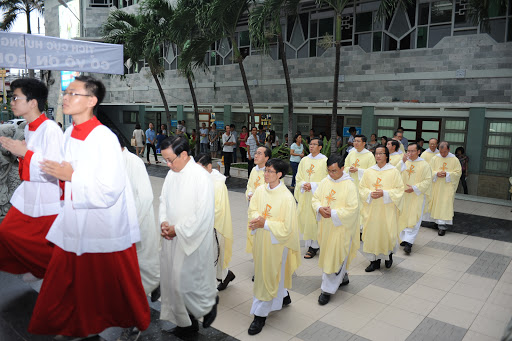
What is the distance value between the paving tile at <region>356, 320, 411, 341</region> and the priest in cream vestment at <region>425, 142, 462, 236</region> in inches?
175

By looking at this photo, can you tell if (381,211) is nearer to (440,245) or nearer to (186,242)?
(440,245)

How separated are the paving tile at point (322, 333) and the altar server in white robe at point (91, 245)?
178 centimetres

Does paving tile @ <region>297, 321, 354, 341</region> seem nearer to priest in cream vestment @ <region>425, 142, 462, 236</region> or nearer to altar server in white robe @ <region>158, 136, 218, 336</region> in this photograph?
altar server in white robe @ <region>158, 136, 218, 336</region>

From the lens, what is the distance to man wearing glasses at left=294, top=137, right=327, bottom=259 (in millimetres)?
6871

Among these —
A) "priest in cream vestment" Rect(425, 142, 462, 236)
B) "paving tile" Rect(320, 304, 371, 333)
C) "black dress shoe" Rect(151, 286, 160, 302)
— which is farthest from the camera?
"priest in cream vestment" Rect(425, 142, 462, 236)

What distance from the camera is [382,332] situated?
168 inches

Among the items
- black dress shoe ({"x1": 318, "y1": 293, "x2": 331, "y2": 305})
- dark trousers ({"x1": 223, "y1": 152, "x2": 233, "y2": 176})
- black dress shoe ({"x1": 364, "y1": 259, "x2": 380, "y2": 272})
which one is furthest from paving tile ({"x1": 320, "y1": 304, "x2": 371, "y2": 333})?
dark trousers ({"x1": 223, "y1": 152, "x2": 233, "y2": 176})

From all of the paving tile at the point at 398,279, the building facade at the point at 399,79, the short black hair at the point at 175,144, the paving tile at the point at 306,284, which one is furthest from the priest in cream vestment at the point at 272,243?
the building facade at the point at 399,79

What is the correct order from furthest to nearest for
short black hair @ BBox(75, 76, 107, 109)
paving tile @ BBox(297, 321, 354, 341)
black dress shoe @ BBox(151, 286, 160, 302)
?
1. black dress shoe @ BBox(151, 286, 160, 302)
2. paving tile @ BBox(297, 321, 354, 341)
3. short black hair @ BBox(75, 76, 107, 109)

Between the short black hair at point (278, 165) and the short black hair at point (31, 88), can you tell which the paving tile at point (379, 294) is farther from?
the short black hair at point (31, 88)

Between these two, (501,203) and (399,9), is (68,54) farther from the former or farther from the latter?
(399,9)

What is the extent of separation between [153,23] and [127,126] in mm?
10439

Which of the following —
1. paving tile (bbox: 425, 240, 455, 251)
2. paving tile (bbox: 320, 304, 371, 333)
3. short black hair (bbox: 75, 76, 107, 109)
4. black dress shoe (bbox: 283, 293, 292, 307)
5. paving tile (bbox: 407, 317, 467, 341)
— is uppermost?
short black hair (bbox: 75, 76, 107, 109)

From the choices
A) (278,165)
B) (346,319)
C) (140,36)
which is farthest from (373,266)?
(140,36)
